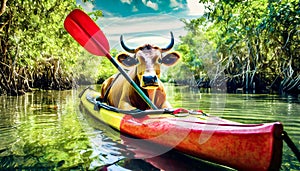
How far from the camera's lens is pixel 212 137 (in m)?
2.46

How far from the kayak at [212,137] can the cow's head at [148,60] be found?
1.31 ft

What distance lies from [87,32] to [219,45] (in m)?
11.2

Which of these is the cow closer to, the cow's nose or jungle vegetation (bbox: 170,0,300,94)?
the cow's nose

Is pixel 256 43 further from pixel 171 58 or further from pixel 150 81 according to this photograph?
pixel 150 81

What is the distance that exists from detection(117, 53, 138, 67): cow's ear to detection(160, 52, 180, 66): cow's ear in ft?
1.35

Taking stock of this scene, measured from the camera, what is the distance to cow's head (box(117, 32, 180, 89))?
365 cm

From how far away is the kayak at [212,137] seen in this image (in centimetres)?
212

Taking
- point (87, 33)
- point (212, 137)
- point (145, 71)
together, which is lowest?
point (212, 137)

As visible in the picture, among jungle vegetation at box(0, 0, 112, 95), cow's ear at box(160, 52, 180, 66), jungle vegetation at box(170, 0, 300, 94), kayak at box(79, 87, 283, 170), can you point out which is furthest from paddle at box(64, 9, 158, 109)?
jungle vegetation at box(170, 0, 300, 94)

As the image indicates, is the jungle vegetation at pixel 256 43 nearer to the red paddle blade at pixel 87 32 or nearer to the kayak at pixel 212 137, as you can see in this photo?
the red paddle blade at pixel 87 32

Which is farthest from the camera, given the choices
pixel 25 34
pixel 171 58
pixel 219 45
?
pixel 219 45

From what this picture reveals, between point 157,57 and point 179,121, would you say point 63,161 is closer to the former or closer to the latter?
point 179,121

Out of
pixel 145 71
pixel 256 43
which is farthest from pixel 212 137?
pixel 256 43

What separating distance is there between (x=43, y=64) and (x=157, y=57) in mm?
13377
